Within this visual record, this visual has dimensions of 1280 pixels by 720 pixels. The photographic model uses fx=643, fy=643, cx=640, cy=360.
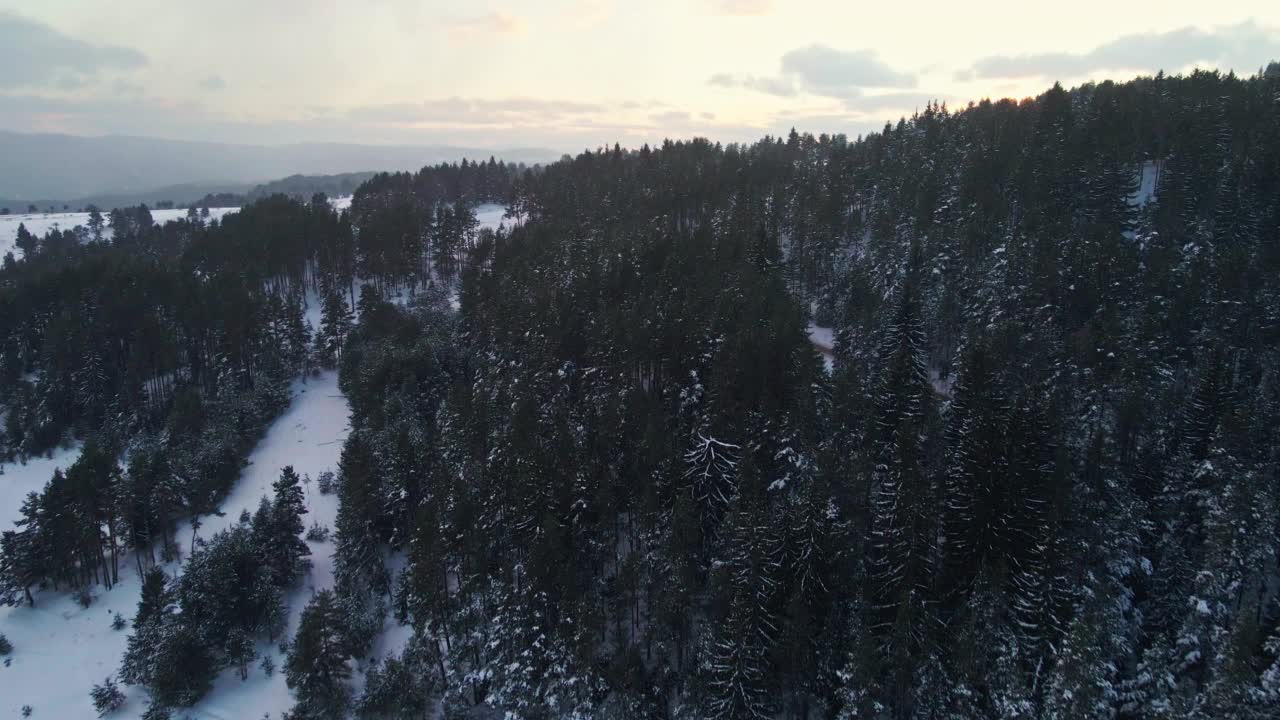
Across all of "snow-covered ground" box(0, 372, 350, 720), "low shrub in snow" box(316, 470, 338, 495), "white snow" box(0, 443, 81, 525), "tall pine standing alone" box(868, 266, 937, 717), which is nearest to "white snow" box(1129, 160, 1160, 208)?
"tall pine standing alone" box(868, 266, 937, 717)

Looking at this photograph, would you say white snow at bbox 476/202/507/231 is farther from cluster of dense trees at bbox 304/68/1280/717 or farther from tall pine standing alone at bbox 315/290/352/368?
cluster of dense trees at bbox 304/68/1280/717

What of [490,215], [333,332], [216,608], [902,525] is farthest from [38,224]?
[902,525]

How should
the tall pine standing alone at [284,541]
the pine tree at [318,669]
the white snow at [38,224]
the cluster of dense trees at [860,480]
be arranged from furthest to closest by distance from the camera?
the white snow at [38,224] < the tall pine standing alone at [284,541] < the pine tree at [318,669] < the cluster of dense trees at [860,480]

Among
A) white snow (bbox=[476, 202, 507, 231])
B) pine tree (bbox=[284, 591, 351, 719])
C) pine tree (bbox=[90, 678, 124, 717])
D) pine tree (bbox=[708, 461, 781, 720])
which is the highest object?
white snow (bbox=[476, 202, 507, 231])

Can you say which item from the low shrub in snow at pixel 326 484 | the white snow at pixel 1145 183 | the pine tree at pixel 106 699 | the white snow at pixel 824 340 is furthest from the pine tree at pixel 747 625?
the white snow at pixel 1145 183

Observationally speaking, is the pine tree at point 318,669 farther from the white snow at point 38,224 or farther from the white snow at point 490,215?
the white snow at point 38,224

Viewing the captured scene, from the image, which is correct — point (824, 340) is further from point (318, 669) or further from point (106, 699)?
point (106, 699)
